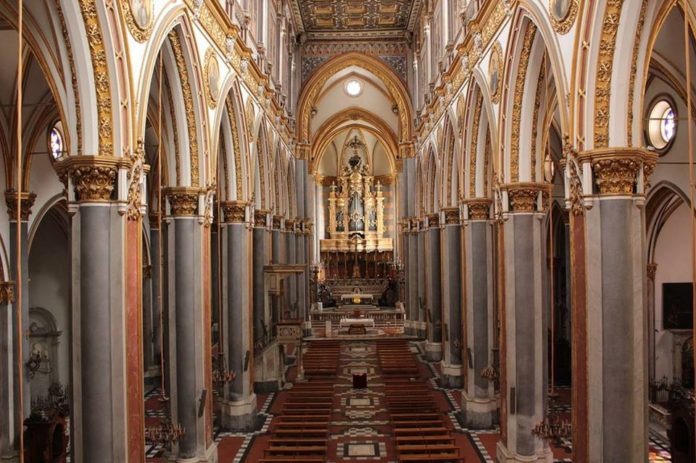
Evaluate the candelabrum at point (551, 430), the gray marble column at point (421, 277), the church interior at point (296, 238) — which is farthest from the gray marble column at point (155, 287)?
the candelabrum at point (551, 430)

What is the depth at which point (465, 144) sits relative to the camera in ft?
55.7

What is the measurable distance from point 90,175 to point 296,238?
2367 centimetres

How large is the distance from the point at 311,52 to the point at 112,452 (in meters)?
27.1

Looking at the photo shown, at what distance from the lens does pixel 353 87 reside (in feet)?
125

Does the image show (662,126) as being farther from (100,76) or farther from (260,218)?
(100,76)

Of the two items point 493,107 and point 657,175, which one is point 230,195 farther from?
point 657,175

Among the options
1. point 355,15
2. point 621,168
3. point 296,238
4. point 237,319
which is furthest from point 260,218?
point 621,168

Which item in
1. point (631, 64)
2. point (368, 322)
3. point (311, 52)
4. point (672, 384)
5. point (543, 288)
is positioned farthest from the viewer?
point (311, 52)

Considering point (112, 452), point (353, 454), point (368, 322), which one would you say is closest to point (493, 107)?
point (353, 454)

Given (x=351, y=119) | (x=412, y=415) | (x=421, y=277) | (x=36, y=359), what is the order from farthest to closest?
(x=351, y=119), (x=421, y=277), (x=36, y=359), (x=412, y=415)

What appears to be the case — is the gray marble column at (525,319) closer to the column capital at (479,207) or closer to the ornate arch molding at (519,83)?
the ornate arch molding at (519,83)

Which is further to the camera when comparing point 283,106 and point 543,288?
point 283,106

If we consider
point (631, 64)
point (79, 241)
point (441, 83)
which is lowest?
point (79, 241)

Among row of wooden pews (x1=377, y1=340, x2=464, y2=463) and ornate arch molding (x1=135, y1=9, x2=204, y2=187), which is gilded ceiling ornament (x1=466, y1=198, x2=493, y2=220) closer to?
row of wooden pews (x1=377, y1=340, x2=464, y2=463)
